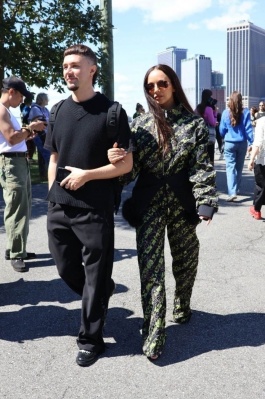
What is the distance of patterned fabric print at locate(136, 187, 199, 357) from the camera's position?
3.09 meters

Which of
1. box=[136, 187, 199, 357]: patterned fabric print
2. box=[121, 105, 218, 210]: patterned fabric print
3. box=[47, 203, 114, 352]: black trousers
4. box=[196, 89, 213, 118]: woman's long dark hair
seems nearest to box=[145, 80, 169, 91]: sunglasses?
box=[121, 105, 218, 210]: patterned fabric print

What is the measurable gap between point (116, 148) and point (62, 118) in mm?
395

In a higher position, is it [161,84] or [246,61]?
[246,61]

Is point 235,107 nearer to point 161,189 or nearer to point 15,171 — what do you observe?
point 15,171

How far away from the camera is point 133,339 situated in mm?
3379

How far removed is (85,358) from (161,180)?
1216 mm

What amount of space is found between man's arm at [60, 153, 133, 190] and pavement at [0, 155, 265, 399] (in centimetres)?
113

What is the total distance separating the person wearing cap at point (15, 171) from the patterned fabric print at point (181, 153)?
5.23 feet

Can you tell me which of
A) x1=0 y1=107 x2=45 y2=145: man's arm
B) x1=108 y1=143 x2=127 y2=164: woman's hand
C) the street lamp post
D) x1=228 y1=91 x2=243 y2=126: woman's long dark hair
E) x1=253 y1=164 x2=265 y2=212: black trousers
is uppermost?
the street lamp post

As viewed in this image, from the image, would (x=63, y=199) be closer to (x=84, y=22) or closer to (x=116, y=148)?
(x=116, y=148)

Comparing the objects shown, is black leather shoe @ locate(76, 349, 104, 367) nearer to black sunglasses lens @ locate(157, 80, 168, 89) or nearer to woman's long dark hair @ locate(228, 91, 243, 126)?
black sunglasses lens @ locate(157, 80, 168, 89)

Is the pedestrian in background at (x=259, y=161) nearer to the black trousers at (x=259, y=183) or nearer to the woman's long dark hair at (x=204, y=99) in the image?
the black trousers at (x=259, y=183)

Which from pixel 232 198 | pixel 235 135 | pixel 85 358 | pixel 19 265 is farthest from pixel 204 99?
pixel 85 358

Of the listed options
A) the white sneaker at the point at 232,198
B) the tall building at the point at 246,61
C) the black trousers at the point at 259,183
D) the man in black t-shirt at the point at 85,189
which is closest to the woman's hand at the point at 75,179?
the man in black t-shirt at the point at 85,189
